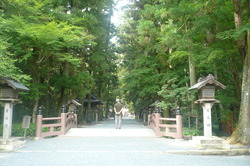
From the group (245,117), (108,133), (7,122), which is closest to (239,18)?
(245,117)

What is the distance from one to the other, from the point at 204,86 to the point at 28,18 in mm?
10289

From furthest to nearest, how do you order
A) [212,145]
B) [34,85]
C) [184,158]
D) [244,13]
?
[34,85] < [244,13] < [212,145] < [184,158]

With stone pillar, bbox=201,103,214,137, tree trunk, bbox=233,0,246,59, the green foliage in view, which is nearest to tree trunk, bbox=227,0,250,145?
tree trunk, bbox=233,0,246,59

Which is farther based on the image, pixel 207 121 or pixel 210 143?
pixel 207 121

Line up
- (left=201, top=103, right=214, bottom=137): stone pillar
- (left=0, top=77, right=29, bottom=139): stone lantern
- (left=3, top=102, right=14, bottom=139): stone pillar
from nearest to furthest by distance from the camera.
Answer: (left=3, top=102, right=14, bottom=139): stone pillar < (left=201, top=103, right=214, bottom=137): stone pillar < (left=0, top=77, right=29, bottom=139): stone lantern

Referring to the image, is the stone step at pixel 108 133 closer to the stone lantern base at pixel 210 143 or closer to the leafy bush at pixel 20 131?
the leafy bush at pixel 20 131

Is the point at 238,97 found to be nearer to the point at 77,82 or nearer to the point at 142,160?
the point at 142,160

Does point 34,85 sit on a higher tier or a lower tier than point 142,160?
higher

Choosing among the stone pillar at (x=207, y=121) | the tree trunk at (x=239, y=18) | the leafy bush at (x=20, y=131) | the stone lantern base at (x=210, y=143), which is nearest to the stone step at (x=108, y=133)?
the leafy bush at (x=20, y=131)

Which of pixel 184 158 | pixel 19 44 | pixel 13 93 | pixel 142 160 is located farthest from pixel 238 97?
pixel 19 44

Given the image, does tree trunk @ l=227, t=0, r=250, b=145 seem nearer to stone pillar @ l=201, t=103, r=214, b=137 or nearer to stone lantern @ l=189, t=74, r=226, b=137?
stone lantern @ l=189, t=74, r=226, b=137

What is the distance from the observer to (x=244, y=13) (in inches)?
427

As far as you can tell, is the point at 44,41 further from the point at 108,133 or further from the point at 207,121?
the point at 207,121

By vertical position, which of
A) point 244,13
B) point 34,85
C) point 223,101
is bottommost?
point 223,101
